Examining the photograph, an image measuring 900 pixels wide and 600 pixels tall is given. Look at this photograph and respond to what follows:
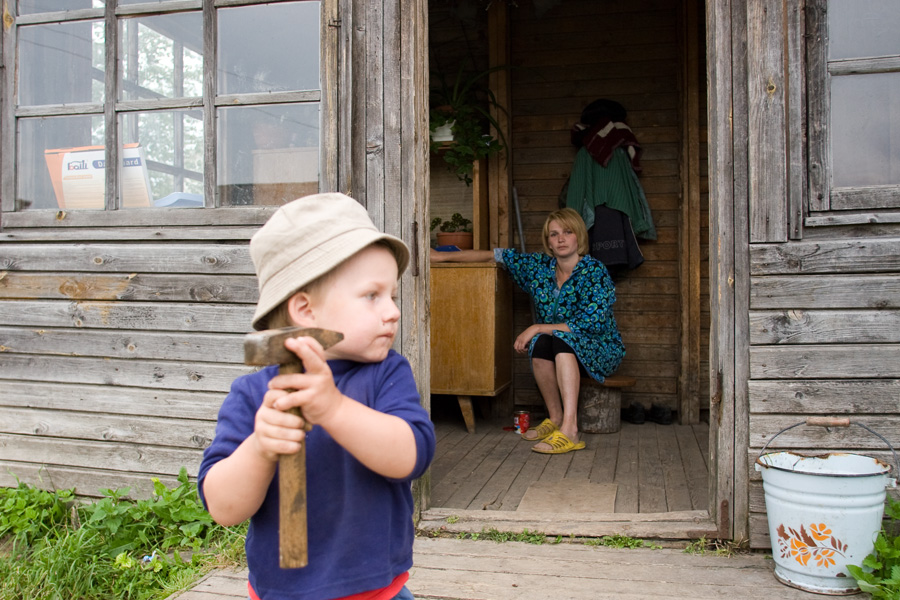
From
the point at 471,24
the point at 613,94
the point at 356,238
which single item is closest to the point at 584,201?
the point at 613,94

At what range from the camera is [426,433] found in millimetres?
1108

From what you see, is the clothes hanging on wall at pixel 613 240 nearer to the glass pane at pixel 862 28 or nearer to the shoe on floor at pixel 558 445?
Answer: the shoe on floor at pixel 558 445

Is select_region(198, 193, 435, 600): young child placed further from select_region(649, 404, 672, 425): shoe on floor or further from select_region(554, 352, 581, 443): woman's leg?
select_region(649, 404, 672, 425): shoe on floor

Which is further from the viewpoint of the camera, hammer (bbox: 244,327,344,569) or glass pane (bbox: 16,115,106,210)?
glass pane (bbox: 16,115,106,210)

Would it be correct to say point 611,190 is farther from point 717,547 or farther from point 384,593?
point 384,593

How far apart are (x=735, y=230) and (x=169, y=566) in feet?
7.65

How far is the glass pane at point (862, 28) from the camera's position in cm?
254

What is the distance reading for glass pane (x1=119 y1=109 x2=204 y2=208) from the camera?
303 cm

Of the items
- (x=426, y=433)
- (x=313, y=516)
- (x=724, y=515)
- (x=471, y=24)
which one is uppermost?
(x=471, y=24)

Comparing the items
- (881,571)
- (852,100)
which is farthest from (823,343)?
(852,100)

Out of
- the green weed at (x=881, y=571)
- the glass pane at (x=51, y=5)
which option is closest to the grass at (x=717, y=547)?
the green weed at (x=881, y=571)

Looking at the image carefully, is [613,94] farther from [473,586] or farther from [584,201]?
[473,586]

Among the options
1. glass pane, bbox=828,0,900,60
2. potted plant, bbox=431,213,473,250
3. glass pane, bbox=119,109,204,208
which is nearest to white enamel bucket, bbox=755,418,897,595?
glass pane, bbox=828,0,900,60

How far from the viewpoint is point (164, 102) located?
3.04m
